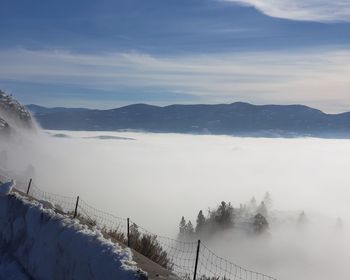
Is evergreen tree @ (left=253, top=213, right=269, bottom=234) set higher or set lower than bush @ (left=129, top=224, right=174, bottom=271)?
lower

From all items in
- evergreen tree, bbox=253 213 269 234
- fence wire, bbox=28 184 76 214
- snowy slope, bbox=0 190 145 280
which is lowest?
evergreen tree, bbox=253 213 269 234

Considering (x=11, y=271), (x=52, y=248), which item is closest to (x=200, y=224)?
(x=11, y=271)

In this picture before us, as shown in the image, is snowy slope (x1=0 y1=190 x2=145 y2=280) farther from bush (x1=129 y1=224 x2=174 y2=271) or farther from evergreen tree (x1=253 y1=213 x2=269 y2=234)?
evergreen tree (x1=253 y1=213 x2=269 y2=234)

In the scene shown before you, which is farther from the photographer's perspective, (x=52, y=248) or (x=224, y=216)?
(x=224, y=216)

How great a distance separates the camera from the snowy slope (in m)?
8.40

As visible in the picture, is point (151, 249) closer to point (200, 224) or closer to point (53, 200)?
point (53, 200)

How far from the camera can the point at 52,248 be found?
10.1 m

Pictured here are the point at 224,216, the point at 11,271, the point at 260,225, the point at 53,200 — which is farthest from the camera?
the point at 260,225

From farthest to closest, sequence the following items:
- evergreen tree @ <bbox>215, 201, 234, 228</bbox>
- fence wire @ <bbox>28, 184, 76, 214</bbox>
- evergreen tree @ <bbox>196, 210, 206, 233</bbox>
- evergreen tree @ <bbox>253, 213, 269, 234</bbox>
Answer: evergreen tree @ <bbox>253, 213, 269, 234</bbox>
evergreen tree @ <bbox>215, 201, 234, 228</bbox>
evergreen tree @ <bbox>196, 210, 206, 233</bbox>
fence wire @ <bbox>28, 184, 76, 214</bbox>

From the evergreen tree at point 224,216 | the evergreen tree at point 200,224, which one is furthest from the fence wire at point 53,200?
the evergreen tree at point 224,216

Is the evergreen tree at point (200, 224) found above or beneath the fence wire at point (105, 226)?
beneath

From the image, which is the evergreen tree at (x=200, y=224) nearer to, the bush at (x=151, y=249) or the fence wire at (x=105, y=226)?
the fence wire at (x=105, y=226)

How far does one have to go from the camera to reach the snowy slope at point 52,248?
840cm

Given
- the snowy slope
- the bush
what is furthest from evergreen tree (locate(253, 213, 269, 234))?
the snowy slope
